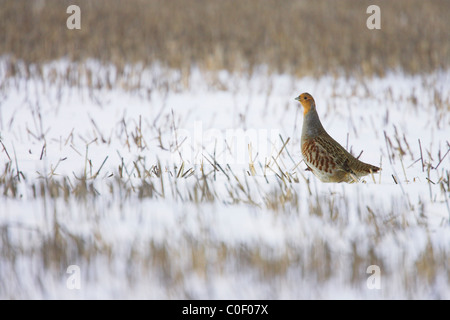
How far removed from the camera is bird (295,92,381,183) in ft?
11.1

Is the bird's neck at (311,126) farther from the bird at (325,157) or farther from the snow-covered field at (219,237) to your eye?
the snow-covered field at (219,237)

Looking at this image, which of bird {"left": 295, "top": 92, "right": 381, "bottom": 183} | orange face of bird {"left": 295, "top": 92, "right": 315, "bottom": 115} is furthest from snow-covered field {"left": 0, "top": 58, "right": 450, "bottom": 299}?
orange face of bird {"left": 295, "top": 92, "right": 315, "bottom": 115}

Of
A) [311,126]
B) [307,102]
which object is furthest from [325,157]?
[307,102]

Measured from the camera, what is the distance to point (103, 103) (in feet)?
22.9

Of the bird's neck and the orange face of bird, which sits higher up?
the orange face of bird

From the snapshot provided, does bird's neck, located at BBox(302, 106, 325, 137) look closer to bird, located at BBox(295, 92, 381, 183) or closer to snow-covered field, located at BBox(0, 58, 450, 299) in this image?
bird, located at BBox(295, 92, 381, 183)

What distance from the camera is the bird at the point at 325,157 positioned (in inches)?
133

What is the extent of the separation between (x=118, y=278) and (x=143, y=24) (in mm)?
9209

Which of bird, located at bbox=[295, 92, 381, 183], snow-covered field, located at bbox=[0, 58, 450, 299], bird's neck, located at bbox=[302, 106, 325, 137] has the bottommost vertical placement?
snow-covered field, located at bbox=[0, 58, 450, 299]

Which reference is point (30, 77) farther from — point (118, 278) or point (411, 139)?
point (118, 278)

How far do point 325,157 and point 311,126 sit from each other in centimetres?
28

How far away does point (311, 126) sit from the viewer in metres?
3.53

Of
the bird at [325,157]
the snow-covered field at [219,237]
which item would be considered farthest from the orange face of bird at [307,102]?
the snow-covered field at [219,237]

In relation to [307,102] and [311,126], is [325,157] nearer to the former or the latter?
[311,126]
